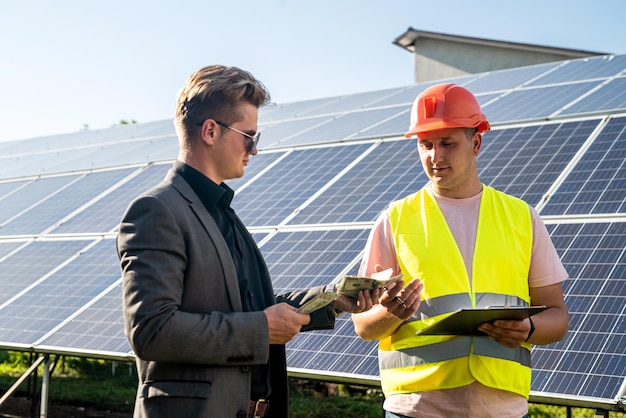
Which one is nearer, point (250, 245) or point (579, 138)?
point (250, 245)

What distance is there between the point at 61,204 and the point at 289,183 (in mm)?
3658

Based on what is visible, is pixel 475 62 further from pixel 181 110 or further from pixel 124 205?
pixel 181 110

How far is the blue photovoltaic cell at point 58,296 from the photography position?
8.30 metres

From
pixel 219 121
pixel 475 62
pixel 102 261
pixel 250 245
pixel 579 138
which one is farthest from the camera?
pixel 475 62

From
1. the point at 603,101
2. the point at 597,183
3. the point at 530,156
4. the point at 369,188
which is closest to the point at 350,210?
the point at 369,188

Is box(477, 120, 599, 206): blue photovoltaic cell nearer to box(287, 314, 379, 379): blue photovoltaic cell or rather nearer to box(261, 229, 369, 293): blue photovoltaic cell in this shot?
box(261, 229, 369, 293): blue photovoltaic cell

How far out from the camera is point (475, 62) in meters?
22.7

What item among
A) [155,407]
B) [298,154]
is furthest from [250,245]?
[298,154]

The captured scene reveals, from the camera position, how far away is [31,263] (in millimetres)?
9906

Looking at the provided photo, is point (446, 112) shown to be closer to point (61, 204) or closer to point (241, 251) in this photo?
point (241, 251)

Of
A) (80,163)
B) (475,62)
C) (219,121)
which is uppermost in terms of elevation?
(475,62)

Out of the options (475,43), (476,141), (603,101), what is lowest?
(476,141)

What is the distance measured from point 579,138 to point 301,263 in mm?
2687

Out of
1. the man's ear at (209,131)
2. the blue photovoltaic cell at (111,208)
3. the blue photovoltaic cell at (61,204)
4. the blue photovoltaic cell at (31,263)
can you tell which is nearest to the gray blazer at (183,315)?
the man's ear at (209,131)
